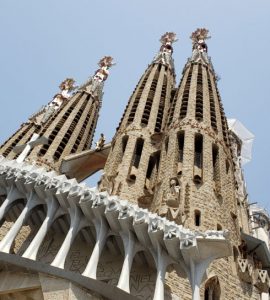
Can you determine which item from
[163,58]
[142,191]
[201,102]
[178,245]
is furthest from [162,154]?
[163,58]

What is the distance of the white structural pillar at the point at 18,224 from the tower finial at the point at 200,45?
22.2 meters

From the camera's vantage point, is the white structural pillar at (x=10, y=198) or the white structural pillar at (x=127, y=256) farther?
the white structural pillar at (x=10, y=198)

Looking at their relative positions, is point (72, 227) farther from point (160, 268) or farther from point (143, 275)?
point (160, 268)

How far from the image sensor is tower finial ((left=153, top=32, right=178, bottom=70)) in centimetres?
3775

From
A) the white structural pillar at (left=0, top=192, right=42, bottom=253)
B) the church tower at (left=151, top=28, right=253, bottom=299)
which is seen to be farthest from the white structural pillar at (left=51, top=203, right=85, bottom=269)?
the church tower at (left=151, top=28, right=253, bottom=299)

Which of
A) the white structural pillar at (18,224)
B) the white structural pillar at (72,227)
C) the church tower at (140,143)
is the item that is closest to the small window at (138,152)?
the church tower at (140,143)

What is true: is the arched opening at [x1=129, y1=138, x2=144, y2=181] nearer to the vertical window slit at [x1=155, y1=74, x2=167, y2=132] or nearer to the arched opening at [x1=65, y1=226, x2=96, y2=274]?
the vertical window slit at [x1=155, y1=74, x2=167, y2=132]

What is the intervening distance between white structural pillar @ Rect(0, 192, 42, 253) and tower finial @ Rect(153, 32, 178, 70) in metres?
25.0

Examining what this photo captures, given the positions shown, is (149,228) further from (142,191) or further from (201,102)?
(201,102)

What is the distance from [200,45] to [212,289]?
27129 millimetres

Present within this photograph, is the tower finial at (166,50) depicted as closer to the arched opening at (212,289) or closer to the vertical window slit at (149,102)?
the vertical window slit at (149,102)

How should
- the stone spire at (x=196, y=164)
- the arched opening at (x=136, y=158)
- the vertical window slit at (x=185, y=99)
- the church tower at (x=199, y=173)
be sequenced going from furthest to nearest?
the vertical window slit at (x=185, y=99) → the arched opening at (x=136, y=158) → the stone spire at (x=196, y=164) → the church tower at (x=199, y=173)

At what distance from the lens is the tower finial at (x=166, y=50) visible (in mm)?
37750

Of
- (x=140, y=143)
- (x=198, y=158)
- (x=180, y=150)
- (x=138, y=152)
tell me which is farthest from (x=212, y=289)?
(x=140, y=143)
